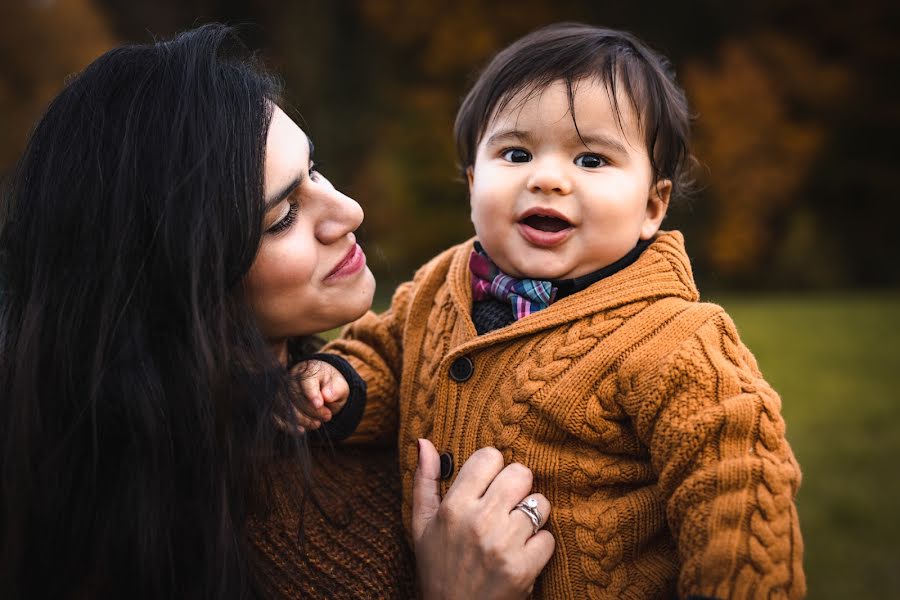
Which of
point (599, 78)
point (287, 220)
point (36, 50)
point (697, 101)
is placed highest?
point (697, 101)

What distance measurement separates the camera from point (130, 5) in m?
17.7

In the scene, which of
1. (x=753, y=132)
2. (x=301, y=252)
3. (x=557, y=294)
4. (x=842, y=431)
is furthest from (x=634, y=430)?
(x=753, y=132)

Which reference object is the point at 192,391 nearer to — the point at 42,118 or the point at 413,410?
the point at 413,410

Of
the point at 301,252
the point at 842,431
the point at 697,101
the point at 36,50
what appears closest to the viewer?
the point at 301,252

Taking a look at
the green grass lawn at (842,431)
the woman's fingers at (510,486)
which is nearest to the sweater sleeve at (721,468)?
the woman's fingers at (510,486)

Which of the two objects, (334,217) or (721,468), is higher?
(334,217)

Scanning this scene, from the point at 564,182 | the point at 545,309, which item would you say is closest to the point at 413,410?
the point at 545,309

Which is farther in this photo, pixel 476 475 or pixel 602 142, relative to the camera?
pixel 602 142

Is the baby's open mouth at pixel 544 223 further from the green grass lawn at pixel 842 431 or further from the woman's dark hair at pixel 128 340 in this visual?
the green grass lawn at pixel 842 431

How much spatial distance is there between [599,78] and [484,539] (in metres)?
1.12

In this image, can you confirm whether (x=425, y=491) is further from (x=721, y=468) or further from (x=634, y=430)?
(x=721, y=468)

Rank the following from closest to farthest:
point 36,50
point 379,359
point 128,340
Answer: point 128,340, point 379,359, point 36,50

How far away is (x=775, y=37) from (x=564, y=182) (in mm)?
15997

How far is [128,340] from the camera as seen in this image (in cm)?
157
